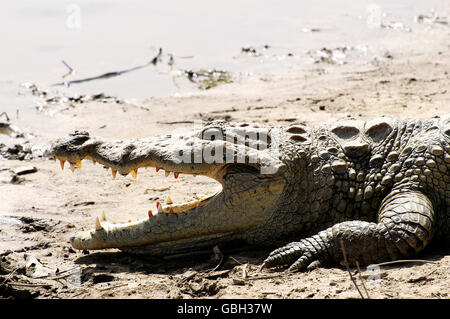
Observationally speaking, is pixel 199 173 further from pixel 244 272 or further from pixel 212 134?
pixel 244 272

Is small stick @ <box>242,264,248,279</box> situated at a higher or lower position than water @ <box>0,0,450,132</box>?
lower

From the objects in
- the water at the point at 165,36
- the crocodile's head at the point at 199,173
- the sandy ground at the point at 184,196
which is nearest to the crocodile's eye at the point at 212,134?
the crocodile's head at the point at 199,173

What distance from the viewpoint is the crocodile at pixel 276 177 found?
5.16 meters

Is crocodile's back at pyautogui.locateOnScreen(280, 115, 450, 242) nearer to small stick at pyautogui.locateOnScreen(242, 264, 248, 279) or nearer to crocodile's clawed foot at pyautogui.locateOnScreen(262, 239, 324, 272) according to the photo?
crocodile's clawed foot at pyautogui.locateOnScreen(262, 239, 324, 272)

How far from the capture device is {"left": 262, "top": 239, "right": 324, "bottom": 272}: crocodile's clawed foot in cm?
492

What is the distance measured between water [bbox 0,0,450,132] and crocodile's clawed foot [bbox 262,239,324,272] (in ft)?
20.3

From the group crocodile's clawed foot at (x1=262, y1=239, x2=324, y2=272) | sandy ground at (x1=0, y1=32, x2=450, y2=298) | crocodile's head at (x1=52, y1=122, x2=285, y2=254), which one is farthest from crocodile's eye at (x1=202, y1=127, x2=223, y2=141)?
crocodile's clawed foot at (x1=262, y1=239, x2=324, y2=272)

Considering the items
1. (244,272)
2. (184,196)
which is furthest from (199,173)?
(184,196)

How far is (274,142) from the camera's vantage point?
548 centimetres

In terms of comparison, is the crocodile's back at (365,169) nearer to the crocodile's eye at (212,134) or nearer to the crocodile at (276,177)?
the crocodile at (276,177)
